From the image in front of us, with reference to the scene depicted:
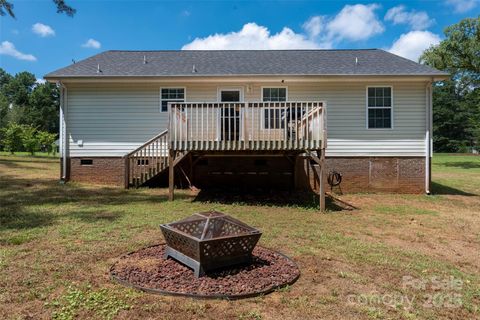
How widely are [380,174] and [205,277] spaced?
354 inches

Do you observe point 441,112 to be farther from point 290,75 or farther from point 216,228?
point 216,228

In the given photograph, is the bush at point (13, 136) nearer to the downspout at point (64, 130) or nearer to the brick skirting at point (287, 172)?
the downspout at point (64, 130)

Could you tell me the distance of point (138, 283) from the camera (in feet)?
11.8

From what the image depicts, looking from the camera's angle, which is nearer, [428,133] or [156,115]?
[428,133]

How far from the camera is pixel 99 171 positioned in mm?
11688

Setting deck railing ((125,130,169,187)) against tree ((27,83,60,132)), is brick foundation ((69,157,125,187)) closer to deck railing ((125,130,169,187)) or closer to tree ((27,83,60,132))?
deck railing ((125,130,169,187))

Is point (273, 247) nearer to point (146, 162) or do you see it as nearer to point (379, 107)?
point (146, 162)

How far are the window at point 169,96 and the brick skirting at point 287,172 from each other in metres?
2.25

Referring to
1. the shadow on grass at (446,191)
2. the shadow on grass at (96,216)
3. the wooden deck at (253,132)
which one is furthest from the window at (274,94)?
the shadow on grass at (96,216)

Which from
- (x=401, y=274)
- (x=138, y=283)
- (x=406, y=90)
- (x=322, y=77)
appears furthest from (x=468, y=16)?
(x=138, y=283)

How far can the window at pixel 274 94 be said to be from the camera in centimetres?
1148

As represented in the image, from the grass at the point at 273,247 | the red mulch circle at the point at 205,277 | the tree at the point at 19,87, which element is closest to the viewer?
the grass at the point at 273,247

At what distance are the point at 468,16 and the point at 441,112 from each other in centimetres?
3155

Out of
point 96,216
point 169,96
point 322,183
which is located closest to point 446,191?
point 322,183
